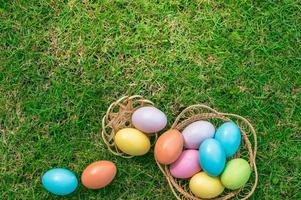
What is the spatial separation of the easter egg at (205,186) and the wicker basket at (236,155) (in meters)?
0.06

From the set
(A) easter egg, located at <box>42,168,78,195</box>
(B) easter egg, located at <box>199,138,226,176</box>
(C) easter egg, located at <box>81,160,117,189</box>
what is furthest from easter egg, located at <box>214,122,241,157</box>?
(A) easter egg, located at <box>42,168,78,195</box>

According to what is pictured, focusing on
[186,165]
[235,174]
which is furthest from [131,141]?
[235,174]

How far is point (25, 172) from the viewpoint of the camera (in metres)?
3.10

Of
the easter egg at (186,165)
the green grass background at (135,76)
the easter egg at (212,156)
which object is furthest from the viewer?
the green grass background at (135,76)

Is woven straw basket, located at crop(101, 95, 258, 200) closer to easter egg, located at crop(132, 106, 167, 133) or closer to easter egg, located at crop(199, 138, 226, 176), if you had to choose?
easter egg, located at crop(132, 106, 167, 133)

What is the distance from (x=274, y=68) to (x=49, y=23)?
1.22m

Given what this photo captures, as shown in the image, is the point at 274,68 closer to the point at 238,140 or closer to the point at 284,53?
the point at 284,53

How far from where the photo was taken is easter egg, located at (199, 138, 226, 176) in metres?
2.82

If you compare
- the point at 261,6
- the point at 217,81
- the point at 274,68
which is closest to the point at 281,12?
the point at 261,6

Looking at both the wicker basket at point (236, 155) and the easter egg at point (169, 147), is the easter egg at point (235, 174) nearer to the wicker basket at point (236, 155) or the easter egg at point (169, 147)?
the wicker basket at point (236, 155)

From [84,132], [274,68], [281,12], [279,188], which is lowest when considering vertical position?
[279,188]

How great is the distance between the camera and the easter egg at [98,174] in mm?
2930

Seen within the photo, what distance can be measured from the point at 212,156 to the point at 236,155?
0.78 ft

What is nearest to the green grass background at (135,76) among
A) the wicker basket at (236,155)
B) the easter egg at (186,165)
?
the wicker basket at (236,155)
